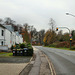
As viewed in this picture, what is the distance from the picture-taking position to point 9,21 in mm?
69875

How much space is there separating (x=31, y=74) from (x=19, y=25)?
257ft

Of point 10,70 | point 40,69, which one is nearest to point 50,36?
point 40,69

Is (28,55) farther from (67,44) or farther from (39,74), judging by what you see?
(67,44)

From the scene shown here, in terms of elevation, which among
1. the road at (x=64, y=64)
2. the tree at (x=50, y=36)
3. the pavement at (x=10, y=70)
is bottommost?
the road at (x=64, y=64)

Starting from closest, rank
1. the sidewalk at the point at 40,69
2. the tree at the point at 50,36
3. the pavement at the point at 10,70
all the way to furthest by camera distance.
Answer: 1. the pavement at the point at 10,70
2. the sidewalk at the point at 40,69
3. the tree at the point at 50,36

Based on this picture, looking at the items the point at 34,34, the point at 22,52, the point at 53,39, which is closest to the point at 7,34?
the point at 22,52

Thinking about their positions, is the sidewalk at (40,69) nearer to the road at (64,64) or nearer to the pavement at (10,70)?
the road at (64,64)

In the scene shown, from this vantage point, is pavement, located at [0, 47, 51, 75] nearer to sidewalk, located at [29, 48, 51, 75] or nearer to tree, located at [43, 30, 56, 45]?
sidewalk, located at [29, 48, 51, 75]

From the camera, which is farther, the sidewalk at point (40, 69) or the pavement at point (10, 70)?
the sidewalk at point (40, 69)

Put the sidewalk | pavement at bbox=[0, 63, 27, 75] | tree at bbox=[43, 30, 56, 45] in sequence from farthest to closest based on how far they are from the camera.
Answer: tree at bbox=[43, 30, 56, 45]
the sidewalk
pavement at bbox=[0, 63, 27, 75]

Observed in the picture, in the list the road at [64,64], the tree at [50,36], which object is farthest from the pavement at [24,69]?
the tree at [50,36]

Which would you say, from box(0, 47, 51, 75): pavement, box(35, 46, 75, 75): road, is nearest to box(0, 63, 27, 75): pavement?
box(0, 47, 51, 75): pavement

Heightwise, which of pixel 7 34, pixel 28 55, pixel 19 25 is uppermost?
pixel 19 25

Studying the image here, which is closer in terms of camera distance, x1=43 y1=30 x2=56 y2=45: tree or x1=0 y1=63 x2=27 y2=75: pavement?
x1=0 y1=63 x2=27 y2=75: pavement
